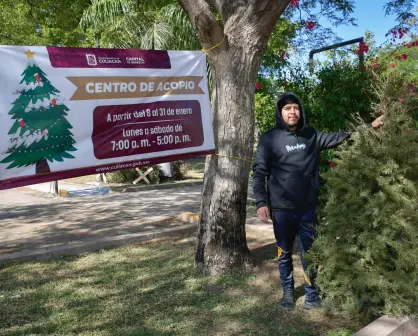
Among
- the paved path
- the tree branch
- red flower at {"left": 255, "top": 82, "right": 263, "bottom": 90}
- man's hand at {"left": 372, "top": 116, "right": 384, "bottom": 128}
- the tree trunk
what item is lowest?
the paved path

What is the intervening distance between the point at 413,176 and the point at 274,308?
65.5 inches

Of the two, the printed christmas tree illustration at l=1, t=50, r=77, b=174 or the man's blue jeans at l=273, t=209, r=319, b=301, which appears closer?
the printed christmas tree illustration at l=1, t=50, r=77, b=174

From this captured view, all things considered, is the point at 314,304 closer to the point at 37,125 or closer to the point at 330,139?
the point at 330,139

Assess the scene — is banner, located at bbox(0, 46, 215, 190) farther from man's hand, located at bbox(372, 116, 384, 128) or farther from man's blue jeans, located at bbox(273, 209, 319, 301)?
man's hand, located at bbox(372, 116, 384, 128)

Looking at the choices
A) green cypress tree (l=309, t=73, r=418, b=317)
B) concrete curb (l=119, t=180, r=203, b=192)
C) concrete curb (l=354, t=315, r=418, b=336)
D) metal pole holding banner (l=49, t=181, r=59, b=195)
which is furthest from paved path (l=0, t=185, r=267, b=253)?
concrete curb (l=354, t=315, r=418, b=336)

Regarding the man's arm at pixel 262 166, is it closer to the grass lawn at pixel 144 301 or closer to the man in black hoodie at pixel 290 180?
the man in black hoodie at pixel 290 180

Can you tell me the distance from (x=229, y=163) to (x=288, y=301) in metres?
1.52

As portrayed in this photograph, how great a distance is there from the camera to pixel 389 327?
3281 mm

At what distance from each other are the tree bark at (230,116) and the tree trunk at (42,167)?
170cm

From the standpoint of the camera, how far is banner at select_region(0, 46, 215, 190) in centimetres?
369

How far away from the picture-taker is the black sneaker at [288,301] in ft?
13.1

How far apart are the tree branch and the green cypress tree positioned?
177 cm

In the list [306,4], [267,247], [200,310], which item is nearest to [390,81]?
[200,310]


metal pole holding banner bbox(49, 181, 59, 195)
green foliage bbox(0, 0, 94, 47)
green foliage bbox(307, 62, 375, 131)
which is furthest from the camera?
metal pole holding banner bbox(49, 181, 59, 195)
